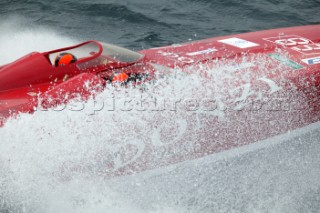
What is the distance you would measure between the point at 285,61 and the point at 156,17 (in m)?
3.51

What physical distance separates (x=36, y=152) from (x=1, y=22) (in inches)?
A: 183

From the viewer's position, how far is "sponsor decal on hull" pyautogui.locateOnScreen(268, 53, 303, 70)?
434 cm

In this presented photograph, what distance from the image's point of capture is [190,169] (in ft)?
13.1

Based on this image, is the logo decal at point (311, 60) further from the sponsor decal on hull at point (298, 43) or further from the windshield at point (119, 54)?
the windshield at point (119, 54)

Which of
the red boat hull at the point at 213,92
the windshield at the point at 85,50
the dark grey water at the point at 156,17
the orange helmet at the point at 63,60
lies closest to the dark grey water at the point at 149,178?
the red boat hull at the point at 213,92

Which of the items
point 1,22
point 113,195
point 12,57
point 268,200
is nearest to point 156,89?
point 113,195

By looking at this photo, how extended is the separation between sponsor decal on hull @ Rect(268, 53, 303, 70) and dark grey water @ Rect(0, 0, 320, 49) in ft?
8.19

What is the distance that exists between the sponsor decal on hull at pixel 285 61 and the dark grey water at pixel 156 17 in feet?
8.19

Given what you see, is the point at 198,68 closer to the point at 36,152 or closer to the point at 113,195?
the point at 113,195

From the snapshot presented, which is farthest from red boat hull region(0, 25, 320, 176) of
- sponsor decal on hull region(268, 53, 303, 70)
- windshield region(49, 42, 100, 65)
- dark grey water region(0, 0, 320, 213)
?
windshield region(49, 42, 100, 65)

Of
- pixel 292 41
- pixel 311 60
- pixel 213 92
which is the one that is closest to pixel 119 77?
pixel 213 92

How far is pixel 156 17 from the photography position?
24.8 ft

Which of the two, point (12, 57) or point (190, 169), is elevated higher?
point (12, 57)

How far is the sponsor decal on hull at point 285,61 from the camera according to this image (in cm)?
434
